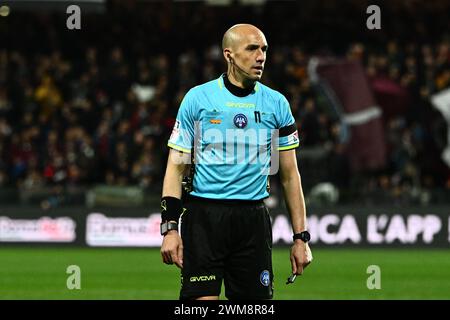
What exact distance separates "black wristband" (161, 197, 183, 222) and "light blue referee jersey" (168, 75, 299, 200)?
0.19m

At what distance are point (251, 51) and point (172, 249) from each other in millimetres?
1330

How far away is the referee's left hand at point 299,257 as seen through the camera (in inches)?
281

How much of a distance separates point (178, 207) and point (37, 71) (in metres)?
18.8

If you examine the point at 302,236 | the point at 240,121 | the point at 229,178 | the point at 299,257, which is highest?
the point at 240,121

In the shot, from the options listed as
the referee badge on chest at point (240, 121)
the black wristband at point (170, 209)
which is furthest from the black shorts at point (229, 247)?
the referee badge on chest at point (240, 121)

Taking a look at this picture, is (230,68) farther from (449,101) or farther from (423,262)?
(449,101)

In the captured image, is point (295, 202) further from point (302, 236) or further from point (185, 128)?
point (185, 128)

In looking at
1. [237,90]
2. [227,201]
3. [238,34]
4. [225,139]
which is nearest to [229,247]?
[227,201]

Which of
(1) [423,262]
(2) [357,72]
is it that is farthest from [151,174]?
(1) [423,262]

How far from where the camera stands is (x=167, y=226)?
6.95 metres

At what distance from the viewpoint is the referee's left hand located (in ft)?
23.4

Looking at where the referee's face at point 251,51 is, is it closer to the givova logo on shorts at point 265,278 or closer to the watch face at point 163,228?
the watch face at point 163,228

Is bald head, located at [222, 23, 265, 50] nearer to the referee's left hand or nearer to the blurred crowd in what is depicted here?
the referee's left hand

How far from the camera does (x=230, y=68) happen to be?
716cm
